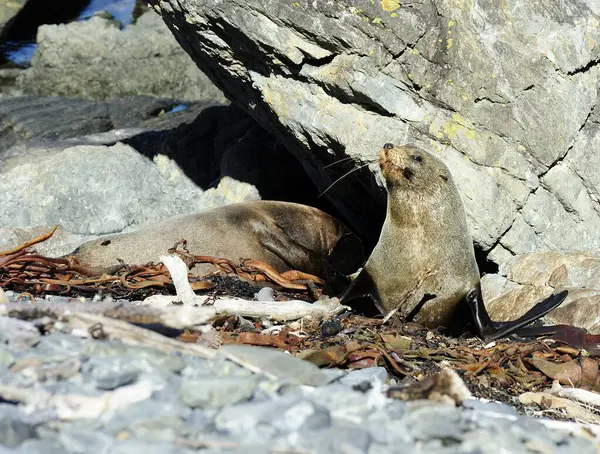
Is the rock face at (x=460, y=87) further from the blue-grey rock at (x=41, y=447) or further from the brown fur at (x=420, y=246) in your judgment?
the blue-grey rock at (x=41, y=447)

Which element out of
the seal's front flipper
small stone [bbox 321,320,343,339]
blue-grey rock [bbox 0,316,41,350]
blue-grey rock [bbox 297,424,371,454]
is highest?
blue-grey rock [bbox 297,424,371,454]

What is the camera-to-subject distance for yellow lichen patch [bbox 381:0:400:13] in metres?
7.27

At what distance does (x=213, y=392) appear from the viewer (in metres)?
3.03

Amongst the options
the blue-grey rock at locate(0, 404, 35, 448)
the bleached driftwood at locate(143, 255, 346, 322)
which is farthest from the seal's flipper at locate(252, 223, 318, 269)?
the blue-grey rock at locate(0, 404, 35, 448)

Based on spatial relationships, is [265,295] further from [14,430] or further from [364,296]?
[14,430]

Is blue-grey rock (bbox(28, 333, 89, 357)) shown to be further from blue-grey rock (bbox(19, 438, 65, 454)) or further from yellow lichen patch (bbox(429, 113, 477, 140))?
yellow lichen patch (bbox(429, 113, 477, 140))

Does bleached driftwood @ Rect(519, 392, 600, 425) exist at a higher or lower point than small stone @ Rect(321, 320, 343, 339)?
higher

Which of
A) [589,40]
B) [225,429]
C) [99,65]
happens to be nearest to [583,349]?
[589,40]

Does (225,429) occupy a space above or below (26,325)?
above

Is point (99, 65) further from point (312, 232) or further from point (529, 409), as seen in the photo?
point (529, 409)

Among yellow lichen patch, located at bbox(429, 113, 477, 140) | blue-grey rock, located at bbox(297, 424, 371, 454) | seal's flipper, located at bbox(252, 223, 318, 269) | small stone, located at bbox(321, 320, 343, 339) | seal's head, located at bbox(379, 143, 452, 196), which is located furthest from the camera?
seal's flipper, located at bbox(252, 223, 318, 269)

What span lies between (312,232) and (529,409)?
14.0 ft

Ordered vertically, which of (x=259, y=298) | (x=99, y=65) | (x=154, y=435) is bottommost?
(x=99, y=65)

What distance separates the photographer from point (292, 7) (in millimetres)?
7277
